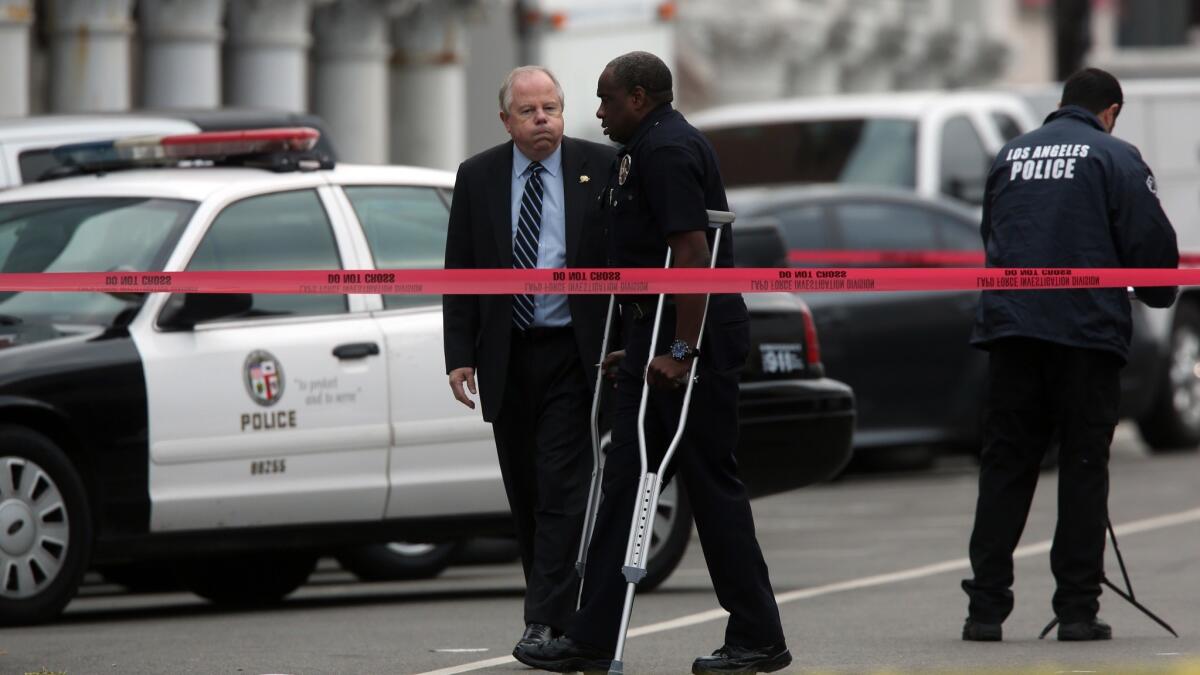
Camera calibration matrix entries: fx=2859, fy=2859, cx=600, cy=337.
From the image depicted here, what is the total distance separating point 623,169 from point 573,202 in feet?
2.39

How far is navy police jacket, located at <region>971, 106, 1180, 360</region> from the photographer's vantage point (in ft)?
28.3

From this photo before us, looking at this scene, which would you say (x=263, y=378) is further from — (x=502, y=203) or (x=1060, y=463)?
(x=1060, y=463)

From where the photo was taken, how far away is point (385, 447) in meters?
10.1

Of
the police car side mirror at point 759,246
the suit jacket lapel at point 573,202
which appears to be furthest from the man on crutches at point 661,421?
the police car side mirror at point 759,246

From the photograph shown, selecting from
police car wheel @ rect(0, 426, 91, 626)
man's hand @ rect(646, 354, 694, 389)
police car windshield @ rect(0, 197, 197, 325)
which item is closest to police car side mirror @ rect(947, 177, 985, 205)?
police car windshield @ rect(0, 197, 197, 325)

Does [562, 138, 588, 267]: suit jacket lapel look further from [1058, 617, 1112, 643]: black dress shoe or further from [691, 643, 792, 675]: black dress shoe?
[1058, 617, 1112, 643]: black dress shoe

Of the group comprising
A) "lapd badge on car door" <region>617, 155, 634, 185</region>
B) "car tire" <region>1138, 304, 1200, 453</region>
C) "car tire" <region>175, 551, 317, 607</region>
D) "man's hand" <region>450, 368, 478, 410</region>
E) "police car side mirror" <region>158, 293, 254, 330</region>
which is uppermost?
"lapd badge on car door" <region>617, 155, 634, 185</region>

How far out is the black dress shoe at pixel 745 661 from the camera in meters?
7.50

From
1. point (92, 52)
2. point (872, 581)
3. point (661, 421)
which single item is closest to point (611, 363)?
point (661, 421)

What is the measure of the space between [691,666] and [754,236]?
4.37 meters

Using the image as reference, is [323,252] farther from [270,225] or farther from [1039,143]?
[1039,143]

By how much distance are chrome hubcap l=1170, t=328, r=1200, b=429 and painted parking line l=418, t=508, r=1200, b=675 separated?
15.1 feet

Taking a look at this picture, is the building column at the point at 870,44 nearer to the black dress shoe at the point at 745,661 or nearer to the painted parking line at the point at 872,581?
the painted parking line at the point at 872,581

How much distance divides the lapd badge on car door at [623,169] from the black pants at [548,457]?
793mm
